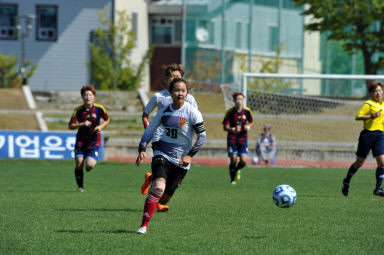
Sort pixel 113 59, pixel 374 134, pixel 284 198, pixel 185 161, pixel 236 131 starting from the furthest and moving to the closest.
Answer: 1. pixel 113 59
2. pixel 236 131
3. pixel 374 134
4. pixel 284 198
5. pixel 185 161

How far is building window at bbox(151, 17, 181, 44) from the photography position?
145 feet

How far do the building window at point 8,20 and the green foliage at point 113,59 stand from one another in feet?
18.1

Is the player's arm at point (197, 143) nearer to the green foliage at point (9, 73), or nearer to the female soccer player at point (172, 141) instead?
the female soccer player at point (172, 141)

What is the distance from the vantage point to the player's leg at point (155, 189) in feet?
25.0

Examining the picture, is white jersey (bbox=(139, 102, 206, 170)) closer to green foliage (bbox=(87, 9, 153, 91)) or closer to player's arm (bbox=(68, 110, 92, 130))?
player's arm (bbox=(68, 110, 92, 130))

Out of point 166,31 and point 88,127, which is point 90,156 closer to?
point 88,127

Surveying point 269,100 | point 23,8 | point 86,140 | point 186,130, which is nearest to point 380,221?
point 186,130

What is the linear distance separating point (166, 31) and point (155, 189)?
37.3 metres

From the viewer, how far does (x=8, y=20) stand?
38656 millimetres

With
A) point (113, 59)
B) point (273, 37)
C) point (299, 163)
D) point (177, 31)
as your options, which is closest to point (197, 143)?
point (299, 163)

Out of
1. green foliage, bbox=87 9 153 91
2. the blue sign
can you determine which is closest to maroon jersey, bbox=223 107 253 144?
the blue sign

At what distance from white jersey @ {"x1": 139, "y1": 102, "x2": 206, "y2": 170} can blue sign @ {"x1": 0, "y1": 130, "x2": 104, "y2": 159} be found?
14916 mm

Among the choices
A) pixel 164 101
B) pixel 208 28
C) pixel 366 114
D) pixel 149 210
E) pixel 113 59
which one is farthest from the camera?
pixel 208 28

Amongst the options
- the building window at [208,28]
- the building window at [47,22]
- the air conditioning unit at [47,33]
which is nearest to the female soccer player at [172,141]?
the building window at [208,28]
